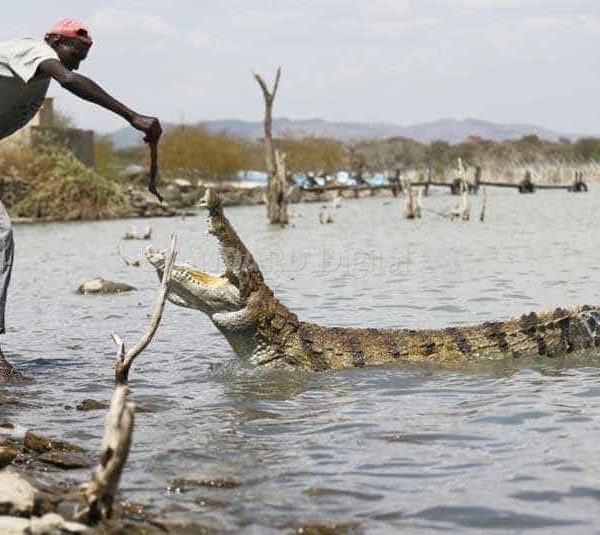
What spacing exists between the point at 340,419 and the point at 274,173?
27.5 metres

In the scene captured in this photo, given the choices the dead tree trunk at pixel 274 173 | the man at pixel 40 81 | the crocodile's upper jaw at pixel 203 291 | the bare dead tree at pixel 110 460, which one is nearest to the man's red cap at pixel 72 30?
the man at pixel 40 81

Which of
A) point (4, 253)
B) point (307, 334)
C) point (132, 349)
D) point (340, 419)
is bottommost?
point (340, 419)

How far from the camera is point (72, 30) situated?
23.2 ft

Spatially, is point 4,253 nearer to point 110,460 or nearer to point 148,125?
point 148,125

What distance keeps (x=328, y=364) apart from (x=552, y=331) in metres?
1.76

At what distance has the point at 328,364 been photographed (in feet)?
27.0

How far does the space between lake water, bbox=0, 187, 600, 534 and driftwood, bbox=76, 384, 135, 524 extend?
0.51 metres

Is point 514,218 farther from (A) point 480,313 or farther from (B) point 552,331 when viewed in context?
Result: (B) point 552,331

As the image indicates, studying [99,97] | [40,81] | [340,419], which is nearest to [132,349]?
[340,419]

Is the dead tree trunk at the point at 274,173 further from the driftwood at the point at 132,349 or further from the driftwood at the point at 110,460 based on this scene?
the driftwood at the point at 110,460

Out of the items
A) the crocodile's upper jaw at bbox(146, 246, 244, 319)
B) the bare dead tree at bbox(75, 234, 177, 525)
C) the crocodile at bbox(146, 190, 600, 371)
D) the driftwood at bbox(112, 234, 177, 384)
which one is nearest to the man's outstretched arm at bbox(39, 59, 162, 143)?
the driftwood at bbox(112, 234, 177, 384)

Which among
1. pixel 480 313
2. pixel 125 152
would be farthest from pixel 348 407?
→ pixel 125 152

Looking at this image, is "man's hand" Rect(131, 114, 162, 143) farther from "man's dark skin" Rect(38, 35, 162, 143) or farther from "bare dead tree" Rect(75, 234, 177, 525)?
"bare dead tree" Rect(75, 234, 177, 525)

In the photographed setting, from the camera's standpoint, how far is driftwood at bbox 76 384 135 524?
394 cm
